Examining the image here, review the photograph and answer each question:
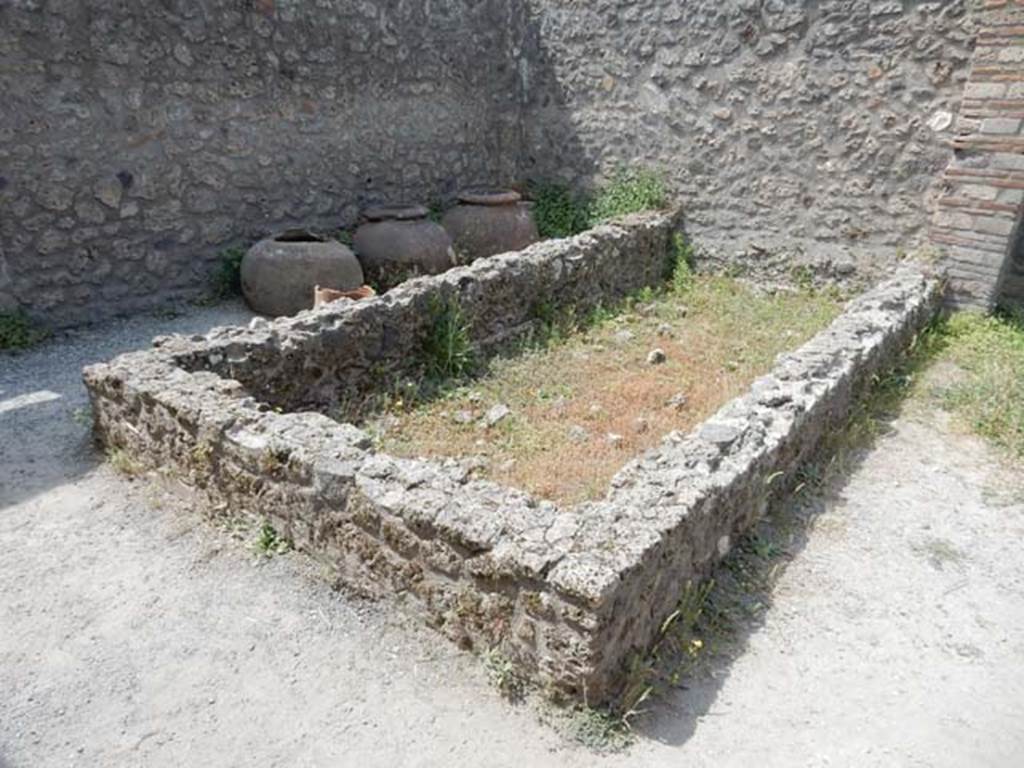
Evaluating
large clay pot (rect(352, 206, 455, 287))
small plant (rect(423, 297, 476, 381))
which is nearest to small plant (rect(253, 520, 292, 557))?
small plant (rect(423, 297, 476, 381))

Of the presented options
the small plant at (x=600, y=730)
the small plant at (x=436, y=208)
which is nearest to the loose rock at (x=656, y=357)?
the small plant at (x=600, y=730)

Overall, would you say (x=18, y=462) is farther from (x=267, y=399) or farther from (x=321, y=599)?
(x=321, y=599)

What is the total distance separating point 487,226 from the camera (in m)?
6.99

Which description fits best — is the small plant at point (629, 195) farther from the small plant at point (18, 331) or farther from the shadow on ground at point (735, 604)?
the small plant at point (18, 331)

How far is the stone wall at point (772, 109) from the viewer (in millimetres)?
5906

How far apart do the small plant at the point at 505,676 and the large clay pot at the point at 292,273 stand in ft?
12.8

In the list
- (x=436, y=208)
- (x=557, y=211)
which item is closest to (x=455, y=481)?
(x=436, y=208)

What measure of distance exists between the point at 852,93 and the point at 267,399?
531 cm

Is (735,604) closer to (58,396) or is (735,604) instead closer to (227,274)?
(58,396)

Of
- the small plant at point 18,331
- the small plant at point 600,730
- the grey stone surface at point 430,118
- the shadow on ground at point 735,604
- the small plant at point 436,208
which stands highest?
the grey stone surface at point 430,118

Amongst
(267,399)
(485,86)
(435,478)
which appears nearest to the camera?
(435,478)

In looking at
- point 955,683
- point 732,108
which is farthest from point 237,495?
point 732,108

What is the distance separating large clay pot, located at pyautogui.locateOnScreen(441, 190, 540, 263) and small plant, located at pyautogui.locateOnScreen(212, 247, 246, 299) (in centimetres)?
196

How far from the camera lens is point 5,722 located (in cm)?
223
